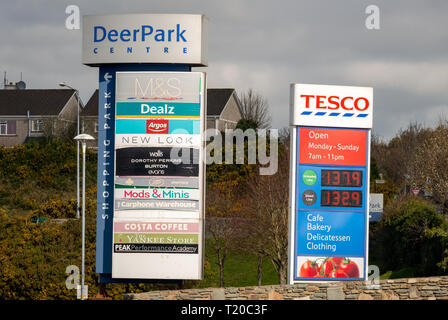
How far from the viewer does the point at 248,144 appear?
59812mm

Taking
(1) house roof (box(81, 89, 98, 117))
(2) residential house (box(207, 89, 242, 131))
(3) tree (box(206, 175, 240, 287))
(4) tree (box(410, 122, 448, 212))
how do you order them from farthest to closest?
(1) house roof (box(81, 89, 98, 117)) < (2) residential house (box(207, 89, 242, 131)) < (4) tree (box(410, 122, 448, 212)) < (3) tree (box(206, 175, 240, 287))

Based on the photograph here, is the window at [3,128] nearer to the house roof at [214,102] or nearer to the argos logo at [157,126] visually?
the house roof at [214,102]

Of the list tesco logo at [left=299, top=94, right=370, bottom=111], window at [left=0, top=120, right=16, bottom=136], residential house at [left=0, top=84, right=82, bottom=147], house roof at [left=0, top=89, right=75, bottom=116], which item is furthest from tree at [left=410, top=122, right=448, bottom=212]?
window at [left=0, top=120, right=16, bottom=136]

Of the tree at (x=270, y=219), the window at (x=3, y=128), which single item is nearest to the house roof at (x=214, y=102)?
the window at (x=3, y=128)

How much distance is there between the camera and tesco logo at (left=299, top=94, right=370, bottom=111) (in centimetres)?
2383

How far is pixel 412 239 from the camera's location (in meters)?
38.1

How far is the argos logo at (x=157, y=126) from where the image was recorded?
24.2 metres

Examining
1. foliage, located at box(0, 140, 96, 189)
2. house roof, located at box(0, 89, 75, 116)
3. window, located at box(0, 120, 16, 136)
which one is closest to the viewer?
foliage, located at box(0, 140, 96, 189)

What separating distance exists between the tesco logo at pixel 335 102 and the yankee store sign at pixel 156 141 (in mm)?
3703

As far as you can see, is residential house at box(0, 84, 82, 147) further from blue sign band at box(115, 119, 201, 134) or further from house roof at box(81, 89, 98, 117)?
blue sign band at box(115, 119, 201, 134)

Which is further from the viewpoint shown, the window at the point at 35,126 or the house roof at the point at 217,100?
the window at the point at 35,126
